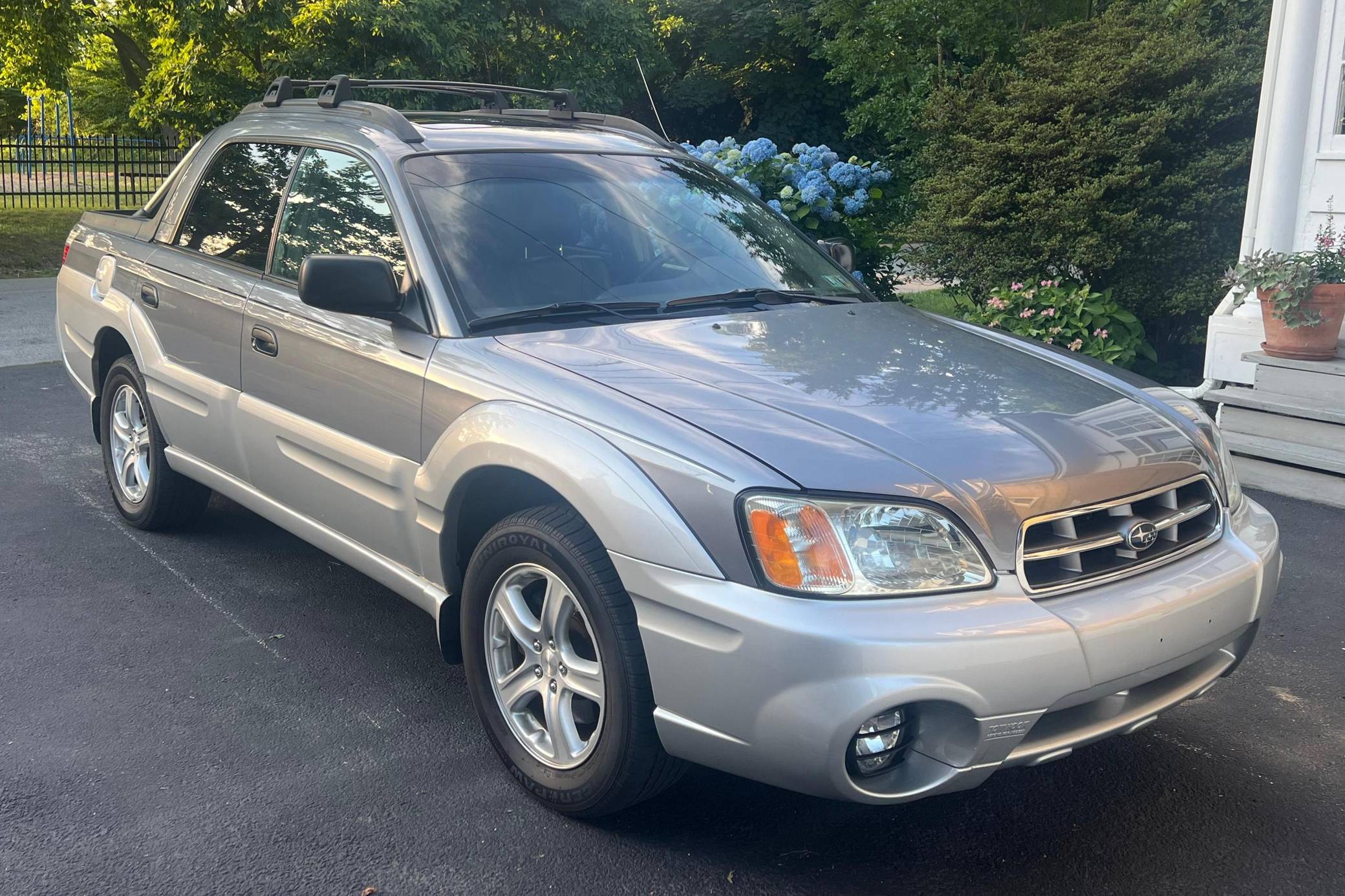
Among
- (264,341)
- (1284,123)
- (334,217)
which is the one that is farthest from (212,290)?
(1284,123)

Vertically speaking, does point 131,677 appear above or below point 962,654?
below

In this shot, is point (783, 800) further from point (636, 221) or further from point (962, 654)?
point (636, 221)

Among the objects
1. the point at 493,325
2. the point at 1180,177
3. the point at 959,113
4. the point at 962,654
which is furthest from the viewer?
the point at 959,113

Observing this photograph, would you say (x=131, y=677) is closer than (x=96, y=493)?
Yes

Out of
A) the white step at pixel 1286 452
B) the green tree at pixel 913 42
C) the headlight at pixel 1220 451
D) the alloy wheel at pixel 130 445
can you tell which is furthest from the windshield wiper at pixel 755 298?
the green tree at pixel 913 42

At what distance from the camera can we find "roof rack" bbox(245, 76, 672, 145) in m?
4.07

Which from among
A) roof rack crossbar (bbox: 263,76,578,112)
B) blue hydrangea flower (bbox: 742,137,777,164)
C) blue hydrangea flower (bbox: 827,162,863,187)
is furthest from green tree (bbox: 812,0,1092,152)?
roof rack crossbar (bbox: 263,76,578,112)

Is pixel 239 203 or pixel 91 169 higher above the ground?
pixel 91 169

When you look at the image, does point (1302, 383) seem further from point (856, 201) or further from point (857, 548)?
point (857, 548)

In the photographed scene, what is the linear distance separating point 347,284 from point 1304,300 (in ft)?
18.9

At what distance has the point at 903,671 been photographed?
8.16ft

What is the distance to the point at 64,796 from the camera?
10.5 ft

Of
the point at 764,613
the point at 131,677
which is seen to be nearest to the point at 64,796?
Result: the point at 131,677

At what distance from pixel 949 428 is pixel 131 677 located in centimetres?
272
